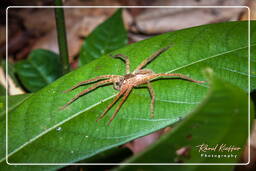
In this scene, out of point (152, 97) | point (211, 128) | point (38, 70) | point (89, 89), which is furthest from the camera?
point (38, 70)

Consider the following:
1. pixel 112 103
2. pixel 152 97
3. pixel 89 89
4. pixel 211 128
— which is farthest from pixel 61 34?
pixel 211 128

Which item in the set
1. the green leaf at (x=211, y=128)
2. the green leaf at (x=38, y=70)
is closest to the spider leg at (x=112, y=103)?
the green leaf at (x=211, y=128)

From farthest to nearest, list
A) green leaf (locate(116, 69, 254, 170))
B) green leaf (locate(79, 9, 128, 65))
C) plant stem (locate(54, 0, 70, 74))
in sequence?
1. green leaf (locate(79, 9, 128, 65))
2. plant stem (locate(54, 0, 70, 74))
3. green leaf (locate(116, 69, 254, 170))

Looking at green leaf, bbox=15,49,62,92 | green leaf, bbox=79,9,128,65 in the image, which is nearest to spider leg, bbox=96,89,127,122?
green leaf, bbox=79,9,128,65

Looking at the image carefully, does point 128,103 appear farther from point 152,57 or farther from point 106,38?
point 106,38

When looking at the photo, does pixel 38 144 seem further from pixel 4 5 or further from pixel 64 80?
pixel 4 5

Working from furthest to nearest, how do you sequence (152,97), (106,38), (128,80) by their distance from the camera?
(106,38) → (128,80) → (152,97)

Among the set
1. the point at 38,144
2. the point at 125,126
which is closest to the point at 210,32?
the point at 125,126

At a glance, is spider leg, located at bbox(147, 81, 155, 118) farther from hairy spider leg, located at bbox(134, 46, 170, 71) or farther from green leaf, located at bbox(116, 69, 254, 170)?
green leaf, located at bbox(116, 69, 254, 170)
